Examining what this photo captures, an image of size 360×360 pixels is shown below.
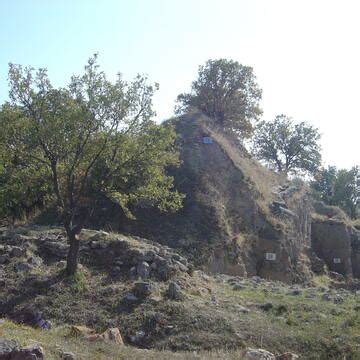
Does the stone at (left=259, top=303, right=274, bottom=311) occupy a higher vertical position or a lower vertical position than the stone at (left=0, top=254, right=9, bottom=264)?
lower

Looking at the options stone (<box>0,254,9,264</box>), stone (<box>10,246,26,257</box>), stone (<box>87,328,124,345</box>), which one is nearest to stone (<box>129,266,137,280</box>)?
stone (<box>10,246,26,257</box>)

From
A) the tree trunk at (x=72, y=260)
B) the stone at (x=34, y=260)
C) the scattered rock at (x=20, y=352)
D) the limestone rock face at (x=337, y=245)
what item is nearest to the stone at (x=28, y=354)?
the scattered rock at (x=20, y=352)

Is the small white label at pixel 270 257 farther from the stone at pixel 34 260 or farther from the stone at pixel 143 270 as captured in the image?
the stone at pixel 34 260

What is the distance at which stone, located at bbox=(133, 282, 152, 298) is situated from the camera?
458 inches

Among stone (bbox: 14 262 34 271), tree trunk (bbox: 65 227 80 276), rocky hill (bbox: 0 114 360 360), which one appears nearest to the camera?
rocky hill (bbox: 0 114 360 360)

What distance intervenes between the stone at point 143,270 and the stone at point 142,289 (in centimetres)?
98

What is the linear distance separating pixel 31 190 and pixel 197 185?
10.6m

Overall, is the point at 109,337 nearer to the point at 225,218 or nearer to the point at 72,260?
the point at 72,260

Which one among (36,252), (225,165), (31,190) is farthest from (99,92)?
(225,165)

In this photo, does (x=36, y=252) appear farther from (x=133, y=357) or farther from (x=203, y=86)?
(x=203, y=86)

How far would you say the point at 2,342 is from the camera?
6.40m

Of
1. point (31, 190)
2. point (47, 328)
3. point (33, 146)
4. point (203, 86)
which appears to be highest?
point (203, 86)

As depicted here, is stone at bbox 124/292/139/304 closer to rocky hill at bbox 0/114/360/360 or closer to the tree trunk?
rocky hill at bbox 0/114/360/360

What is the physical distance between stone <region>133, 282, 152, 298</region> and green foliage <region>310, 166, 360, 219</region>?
41707 millimetres
